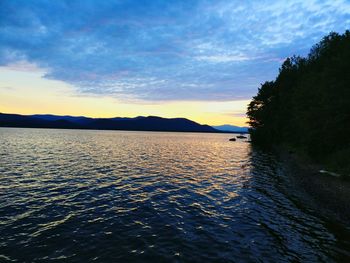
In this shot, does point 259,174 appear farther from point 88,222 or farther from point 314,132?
point 88,222

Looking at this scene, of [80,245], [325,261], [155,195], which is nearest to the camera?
[325,261]

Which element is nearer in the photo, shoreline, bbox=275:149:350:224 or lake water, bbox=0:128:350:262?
lake water, bbox=0:128:350:262

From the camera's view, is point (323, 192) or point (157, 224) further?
point (323, 192)

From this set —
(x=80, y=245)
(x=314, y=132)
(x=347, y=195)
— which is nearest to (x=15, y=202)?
(x=80, y=245)

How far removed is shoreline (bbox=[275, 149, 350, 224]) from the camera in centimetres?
1980

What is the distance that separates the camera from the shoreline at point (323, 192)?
1980cm

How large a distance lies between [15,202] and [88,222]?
794 cm

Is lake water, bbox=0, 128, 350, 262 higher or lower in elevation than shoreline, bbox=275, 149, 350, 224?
lower

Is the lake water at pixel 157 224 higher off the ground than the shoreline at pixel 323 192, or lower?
lower

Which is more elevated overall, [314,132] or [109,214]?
[314,132]

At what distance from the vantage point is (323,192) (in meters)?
25.1

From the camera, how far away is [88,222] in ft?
55.0

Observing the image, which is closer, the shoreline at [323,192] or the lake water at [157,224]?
the lake water at [157,224]

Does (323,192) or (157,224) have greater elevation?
(323,192)
